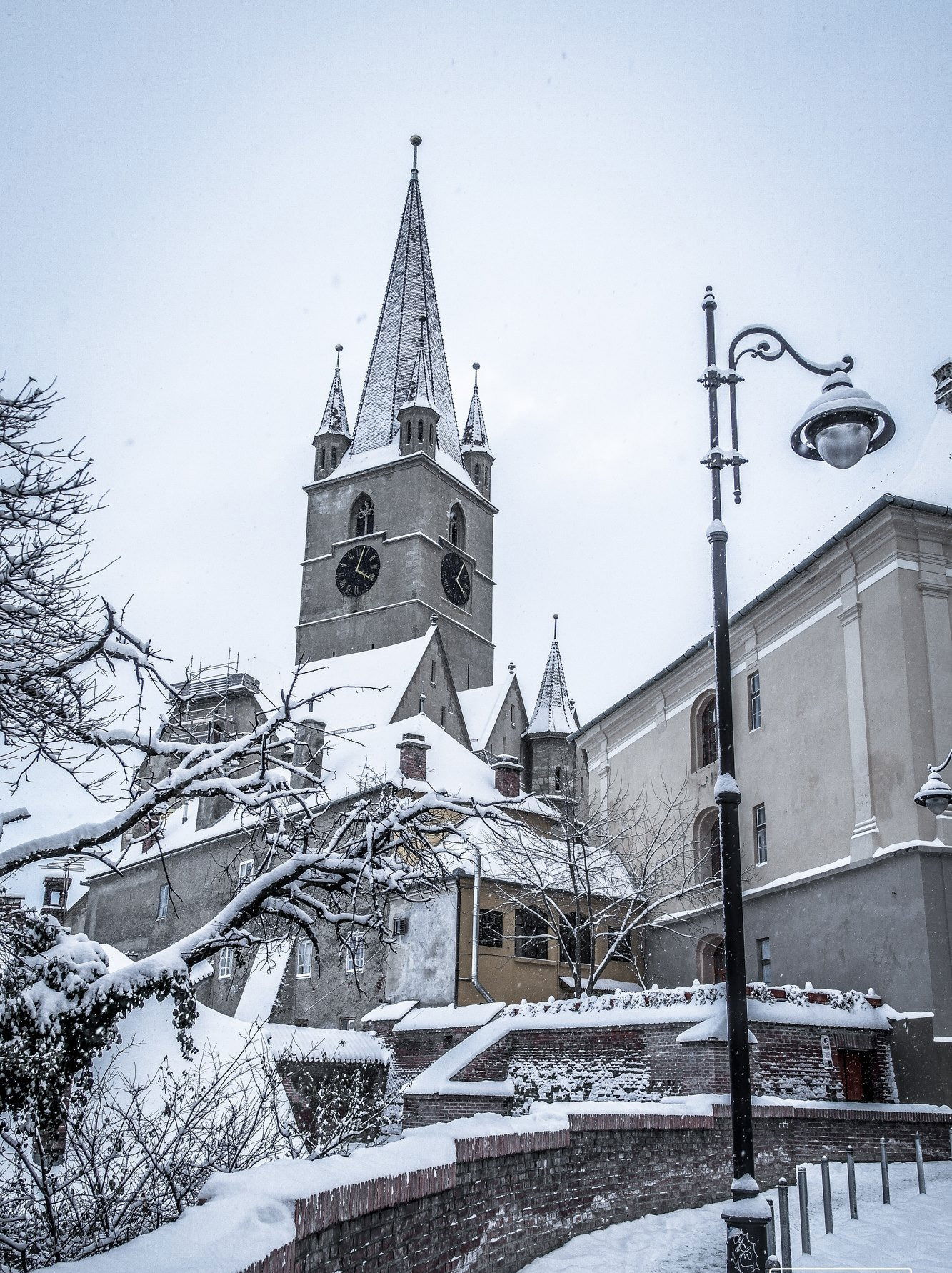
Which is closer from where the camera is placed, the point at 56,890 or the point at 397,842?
the point at 397,842

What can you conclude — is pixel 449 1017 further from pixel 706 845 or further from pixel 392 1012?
pixel 706 845

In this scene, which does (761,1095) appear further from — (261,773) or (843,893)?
(261,773)

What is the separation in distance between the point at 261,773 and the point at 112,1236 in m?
5.47

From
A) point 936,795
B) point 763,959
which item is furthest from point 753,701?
point 936,795

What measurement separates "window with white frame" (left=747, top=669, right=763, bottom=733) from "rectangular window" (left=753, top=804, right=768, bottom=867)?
210 cm

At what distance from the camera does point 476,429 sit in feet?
243

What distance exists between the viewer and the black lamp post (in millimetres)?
7820

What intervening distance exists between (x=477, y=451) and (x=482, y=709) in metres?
20.5

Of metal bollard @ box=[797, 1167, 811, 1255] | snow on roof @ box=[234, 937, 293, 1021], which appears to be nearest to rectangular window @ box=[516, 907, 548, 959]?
snow on roof @ box=[234, 937, 293, 1021]

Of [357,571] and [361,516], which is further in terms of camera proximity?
[361,516]

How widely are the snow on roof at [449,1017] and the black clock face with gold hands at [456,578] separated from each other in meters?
36.0

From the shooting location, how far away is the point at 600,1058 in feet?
70.5

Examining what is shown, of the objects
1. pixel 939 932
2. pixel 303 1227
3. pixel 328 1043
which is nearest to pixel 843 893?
pixel 939 932

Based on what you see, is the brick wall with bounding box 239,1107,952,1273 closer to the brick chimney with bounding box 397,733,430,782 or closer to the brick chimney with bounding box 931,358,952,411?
the brick chimney with bounding box 931,358,952,411
